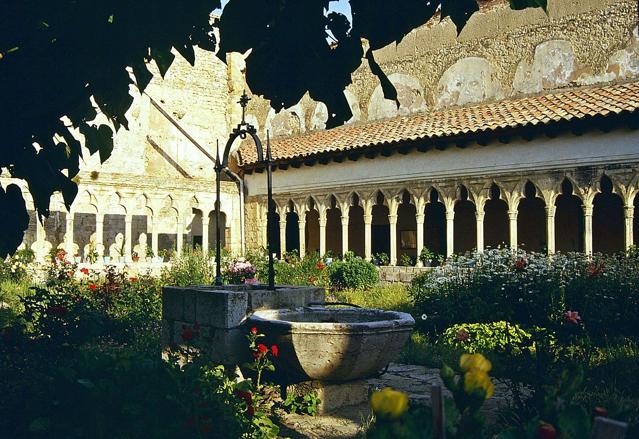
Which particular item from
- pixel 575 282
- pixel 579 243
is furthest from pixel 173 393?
pixel 579 243

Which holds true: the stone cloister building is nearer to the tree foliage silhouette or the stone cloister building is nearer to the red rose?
the tree foliage silhouette

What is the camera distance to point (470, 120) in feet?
47.4

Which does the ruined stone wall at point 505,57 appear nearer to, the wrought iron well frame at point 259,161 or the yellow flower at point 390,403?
the wrought iron well frame at point 259,161

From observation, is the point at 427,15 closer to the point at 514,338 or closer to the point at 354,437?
the point at 354,437

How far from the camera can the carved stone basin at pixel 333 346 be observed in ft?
15.9

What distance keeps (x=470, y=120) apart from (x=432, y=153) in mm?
1063

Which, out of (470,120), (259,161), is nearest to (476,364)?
(259,161)

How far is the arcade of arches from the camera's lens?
Answer: 12.8 metres

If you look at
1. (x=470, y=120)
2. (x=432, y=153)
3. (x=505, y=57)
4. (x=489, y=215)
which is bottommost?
(x=489, y=215)

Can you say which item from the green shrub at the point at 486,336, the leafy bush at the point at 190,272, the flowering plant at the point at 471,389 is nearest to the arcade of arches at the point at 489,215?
the leafy bush at the point at 190,272

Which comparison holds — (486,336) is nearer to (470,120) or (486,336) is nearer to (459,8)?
(459,8)

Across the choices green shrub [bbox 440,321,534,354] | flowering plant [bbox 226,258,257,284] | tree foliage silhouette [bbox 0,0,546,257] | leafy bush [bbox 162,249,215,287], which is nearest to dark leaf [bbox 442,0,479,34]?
tree foliage silhouette [bbox 0,0,546,257]

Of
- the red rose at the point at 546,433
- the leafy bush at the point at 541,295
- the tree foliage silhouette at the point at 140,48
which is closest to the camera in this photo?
the red rose at the point at 546,433

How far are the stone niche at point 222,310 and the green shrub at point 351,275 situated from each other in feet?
23.4
